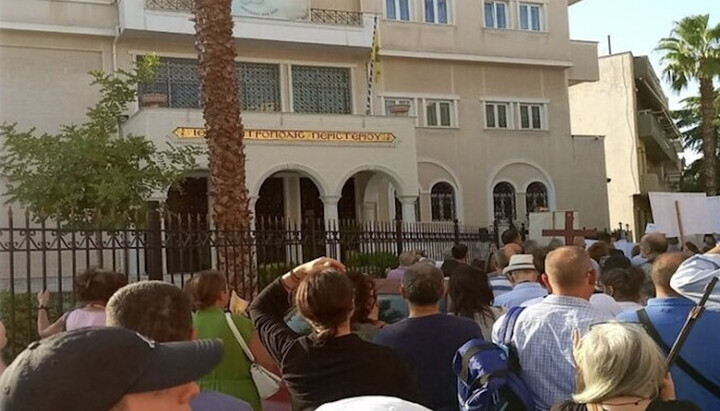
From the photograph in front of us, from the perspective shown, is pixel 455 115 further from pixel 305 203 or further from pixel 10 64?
pixel 10 64

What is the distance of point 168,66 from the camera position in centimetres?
2447

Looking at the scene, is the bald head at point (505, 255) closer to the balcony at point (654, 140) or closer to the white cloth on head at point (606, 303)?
the white cloth on head at point (606, 303)

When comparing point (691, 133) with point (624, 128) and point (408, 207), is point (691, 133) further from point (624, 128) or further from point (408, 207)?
point (408, 207)

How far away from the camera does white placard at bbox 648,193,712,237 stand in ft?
34.0

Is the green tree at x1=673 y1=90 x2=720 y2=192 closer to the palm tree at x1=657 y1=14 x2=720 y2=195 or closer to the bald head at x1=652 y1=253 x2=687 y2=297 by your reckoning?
the palm tree at x1=657 y1=14 x2=720 y2=195

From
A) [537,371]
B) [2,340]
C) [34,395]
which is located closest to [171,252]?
[2,340]

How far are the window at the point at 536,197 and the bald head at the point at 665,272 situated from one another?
84.6 ft

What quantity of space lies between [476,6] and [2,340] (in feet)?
88.5

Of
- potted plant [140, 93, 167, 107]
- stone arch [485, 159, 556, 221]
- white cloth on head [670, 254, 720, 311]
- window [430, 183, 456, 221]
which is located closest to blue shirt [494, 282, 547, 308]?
white cloth on head [670, 254, 720, 311]

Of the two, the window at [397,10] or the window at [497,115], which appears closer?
the window at [397,10]

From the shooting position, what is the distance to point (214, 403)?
315cm

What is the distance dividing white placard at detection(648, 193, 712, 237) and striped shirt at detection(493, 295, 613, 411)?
6431 millimetres

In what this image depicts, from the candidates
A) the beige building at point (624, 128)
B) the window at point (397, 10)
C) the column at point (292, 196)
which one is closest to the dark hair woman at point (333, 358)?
the column at point (292, 196)

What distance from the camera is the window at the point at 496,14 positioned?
98.0 feet
